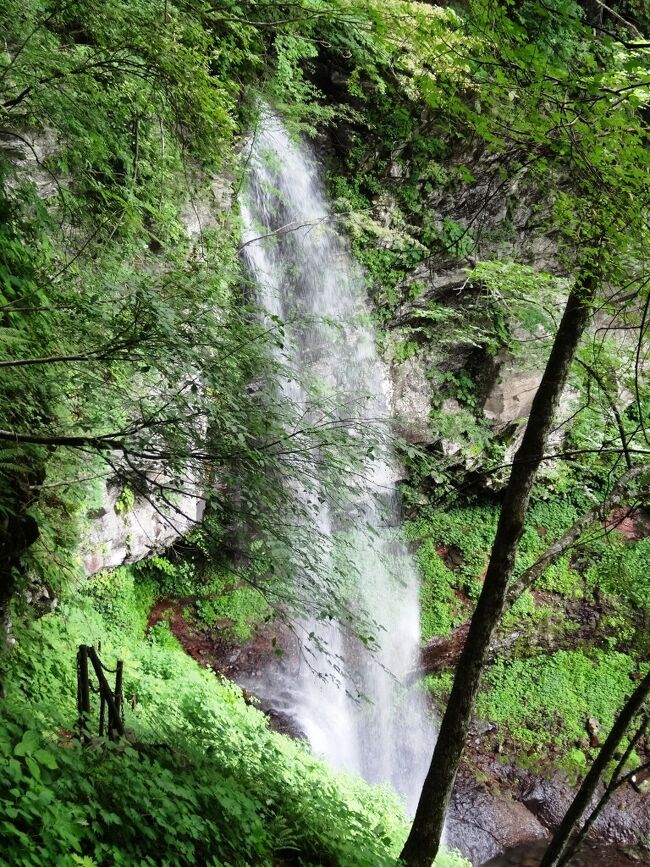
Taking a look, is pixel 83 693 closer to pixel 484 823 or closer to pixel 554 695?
pixel 484 823

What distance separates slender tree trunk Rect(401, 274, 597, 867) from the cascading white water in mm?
4493

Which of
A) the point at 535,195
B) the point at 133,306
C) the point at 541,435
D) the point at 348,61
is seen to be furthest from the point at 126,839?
the point at 535,195

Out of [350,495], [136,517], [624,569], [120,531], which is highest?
[350,495]

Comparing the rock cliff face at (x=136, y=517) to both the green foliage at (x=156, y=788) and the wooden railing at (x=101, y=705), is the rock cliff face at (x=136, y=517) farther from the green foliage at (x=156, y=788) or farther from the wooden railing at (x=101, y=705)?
the wooden railing at (x=101, y=705)

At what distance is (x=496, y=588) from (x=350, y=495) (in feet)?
17.5

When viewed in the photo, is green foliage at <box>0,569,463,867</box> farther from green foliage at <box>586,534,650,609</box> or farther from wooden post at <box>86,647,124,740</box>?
green foliage at <box>586,534,650,609</box>

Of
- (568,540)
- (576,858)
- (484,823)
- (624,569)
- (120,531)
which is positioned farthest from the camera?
(484,823)

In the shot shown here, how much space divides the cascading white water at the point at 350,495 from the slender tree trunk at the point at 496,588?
4493 millimetres

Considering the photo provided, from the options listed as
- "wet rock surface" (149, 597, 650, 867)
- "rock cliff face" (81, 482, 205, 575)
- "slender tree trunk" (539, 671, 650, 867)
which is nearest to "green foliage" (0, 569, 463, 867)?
"rock cliff face" (81, 482, 205, 575)

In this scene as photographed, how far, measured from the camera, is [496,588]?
389 cm

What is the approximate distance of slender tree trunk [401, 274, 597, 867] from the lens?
3855 millimetres

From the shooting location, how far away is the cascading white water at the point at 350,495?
9211mm

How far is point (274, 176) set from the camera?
9836mm

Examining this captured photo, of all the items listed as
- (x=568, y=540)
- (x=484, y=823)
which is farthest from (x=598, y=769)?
(x=484, y=823)
